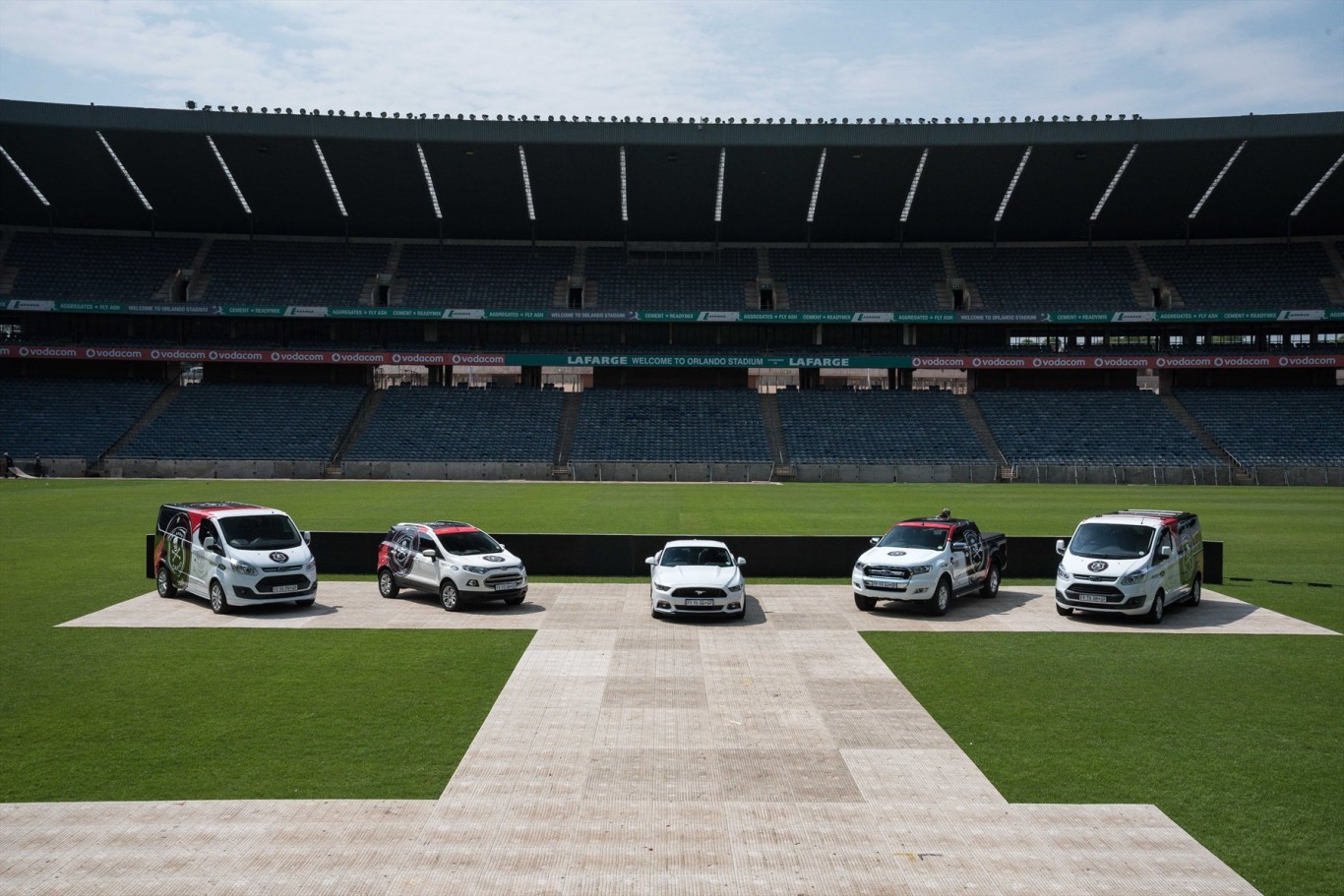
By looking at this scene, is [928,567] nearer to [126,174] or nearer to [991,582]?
[991,582]

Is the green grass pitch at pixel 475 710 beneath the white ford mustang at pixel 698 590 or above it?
beneath

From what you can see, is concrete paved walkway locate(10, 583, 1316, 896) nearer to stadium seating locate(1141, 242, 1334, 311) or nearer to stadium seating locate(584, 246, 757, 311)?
stadium seating locate(584, 246, 757, 311)

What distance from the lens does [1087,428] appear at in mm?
62375

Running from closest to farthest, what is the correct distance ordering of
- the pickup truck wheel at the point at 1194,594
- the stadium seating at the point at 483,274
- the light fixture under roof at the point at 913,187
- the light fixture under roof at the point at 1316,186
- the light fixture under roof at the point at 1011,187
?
the pickup truck wheel at the point at 1194,594 < the light fixture under roof at the point at 1316,186 < the light fixture under roof at the point at 1011,187 < the light fixture under roof at the point at 913,187 < the stadium seating at the point at 483,274

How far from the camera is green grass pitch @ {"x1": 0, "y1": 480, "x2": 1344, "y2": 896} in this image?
952 centimetres

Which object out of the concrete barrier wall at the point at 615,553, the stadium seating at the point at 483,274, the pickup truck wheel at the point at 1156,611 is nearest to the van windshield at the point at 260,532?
the concrete barrier wall at the point at 615,553

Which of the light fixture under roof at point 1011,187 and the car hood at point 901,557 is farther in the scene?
the light fixture under roof at point 1011,187

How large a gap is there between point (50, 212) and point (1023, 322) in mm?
66023

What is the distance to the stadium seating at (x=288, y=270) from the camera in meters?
68.6

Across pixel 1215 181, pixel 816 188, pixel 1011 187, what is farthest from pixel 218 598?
pixel 1215 181

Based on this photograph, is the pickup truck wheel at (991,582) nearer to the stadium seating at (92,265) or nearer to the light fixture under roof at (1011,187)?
the light fixture under roof at (1011,187)

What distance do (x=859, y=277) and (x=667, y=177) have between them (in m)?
15.6

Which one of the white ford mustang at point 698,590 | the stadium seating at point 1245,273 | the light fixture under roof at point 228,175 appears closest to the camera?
the white ford mustang at point 698,590

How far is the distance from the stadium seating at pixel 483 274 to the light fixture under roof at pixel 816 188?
17243 mm
